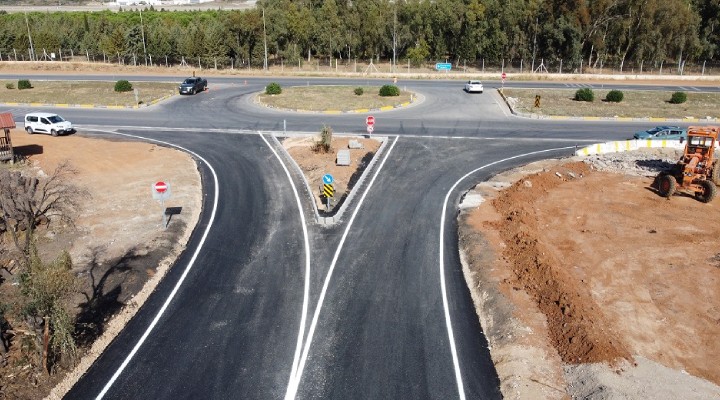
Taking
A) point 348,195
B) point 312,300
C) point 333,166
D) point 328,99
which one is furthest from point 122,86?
point 312,300

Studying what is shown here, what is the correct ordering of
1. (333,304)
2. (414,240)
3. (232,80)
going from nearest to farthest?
(333,304), (414,240), (232,80)

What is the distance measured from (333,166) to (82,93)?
39.5 m

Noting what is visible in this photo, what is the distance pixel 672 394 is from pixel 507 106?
134ft

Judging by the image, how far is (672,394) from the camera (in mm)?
14195

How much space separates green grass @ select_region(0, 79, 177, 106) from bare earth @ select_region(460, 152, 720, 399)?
136 feet

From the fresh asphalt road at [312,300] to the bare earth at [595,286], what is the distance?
1.20 m

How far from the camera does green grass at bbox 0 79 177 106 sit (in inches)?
2178

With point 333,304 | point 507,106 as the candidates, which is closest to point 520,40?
point 507,106

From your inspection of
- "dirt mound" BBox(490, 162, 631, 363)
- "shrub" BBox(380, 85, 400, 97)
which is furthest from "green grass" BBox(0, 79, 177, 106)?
"dirt mound" BBox(490, 162, 631, 363)

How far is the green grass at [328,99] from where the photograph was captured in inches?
2025

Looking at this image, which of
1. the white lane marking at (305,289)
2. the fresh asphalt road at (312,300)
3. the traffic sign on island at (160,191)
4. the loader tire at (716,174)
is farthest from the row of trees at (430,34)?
the traffic sign on island at (160,191)

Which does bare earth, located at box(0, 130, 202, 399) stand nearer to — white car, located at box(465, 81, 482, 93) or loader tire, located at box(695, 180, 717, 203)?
loader tire, located at box(695, 180, 717, 203)

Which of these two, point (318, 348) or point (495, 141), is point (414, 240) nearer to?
point (318, 348)

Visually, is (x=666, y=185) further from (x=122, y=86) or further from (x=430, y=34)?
(x=430, y=34)
